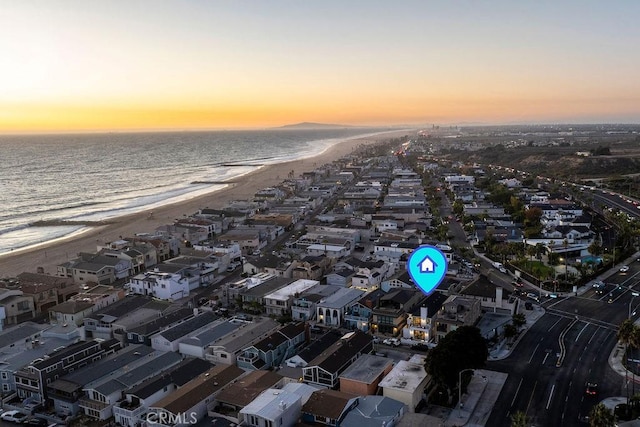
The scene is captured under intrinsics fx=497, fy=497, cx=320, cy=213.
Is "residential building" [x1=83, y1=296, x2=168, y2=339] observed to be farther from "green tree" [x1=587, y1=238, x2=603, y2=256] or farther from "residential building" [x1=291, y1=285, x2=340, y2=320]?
"green tree" [x1=587, y1=238, x2=603, y2=256]

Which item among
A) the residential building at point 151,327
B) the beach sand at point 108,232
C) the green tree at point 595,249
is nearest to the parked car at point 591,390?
the residential building at point 151,327

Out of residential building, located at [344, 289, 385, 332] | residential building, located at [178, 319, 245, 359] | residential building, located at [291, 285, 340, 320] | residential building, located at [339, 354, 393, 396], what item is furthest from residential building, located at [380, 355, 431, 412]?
residential building, located at [178, 319, 245, 359]

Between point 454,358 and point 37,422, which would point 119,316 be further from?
point 454,358

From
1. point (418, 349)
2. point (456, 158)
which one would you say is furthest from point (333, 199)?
point (456, 158)

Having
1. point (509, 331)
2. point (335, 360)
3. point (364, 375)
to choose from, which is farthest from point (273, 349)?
point (509, 331)

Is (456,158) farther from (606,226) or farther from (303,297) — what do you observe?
(303,297)
